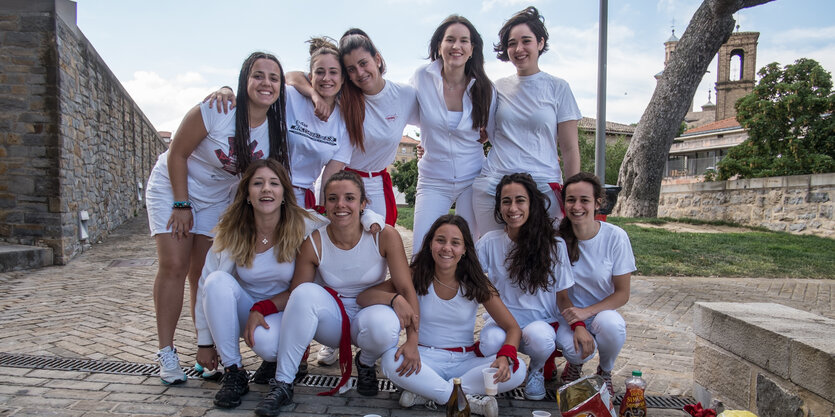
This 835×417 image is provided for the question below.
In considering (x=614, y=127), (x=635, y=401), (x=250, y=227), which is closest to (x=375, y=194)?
(x=250, y=227)

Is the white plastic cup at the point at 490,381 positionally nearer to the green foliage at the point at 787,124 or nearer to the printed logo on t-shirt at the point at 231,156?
the printed logo on t-shirt at the point at 231,156

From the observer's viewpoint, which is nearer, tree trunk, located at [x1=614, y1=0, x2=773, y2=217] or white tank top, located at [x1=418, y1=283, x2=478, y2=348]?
white tank top, located at [x1=418, y1=283, x2=478, y2=348]

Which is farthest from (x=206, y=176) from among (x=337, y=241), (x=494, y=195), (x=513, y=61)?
(x=513, y=61)

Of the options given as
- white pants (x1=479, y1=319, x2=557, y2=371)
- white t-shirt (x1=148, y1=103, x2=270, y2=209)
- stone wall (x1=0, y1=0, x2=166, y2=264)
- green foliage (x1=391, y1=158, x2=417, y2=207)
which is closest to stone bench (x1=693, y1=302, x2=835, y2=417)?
white pants (x1=479, y1=319, x2=557, y2=371)

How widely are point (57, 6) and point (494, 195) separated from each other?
802 centimetres

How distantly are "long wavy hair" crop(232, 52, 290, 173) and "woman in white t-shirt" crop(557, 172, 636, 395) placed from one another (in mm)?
1837

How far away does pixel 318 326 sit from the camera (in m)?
3.08

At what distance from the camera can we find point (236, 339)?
9.98ft

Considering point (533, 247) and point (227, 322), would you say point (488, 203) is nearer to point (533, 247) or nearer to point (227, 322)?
point (533, 247)

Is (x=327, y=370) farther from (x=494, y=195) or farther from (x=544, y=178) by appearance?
(x=544, y=178)

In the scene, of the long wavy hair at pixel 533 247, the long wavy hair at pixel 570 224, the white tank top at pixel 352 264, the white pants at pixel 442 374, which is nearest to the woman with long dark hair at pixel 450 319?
the white pants at pixel 442 374

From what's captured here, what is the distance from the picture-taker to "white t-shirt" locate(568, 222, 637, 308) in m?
3.35

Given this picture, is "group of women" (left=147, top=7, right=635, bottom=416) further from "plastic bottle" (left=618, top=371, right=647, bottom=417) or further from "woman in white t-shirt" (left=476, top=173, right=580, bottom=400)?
"plastic bottle" (left=618, top=371, right=647, bottom=417)

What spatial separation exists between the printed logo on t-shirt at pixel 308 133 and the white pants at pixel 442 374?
145cm
